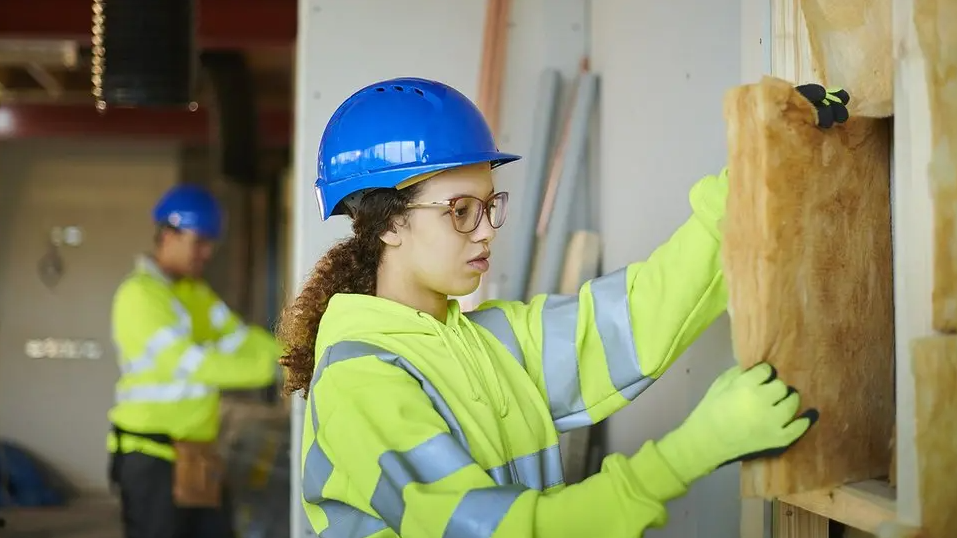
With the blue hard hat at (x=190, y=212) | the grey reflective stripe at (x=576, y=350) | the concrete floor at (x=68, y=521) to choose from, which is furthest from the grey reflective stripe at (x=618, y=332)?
the concrete floor at (x=68, y=521)

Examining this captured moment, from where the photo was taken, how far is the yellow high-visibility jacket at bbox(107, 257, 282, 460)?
3463mm

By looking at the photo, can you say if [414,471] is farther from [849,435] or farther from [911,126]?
[911,126]

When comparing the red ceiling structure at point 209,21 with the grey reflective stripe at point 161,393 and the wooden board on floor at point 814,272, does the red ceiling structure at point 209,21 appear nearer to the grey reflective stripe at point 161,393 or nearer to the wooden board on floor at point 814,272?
the grey reflective stripe at point 161,393

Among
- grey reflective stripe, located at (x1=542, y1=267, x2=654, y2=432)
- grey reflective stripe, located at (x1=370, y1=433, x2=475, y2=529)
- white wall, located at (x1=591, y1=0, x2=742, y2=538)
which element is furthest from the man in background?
grey reflective stripe, located at (x1=370, y1=433, x2=475, y2=529)

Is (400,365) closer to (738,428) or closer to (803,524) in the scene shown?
(738,428)

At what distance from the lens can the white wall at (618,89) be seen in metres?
2.11

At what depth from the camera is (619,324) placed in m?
1.60

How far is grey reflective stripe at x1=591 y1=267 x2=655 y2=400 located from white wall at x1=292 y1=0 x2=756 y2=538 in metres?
0.47

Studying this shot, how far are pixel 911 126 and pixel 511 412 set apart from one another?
0.70m

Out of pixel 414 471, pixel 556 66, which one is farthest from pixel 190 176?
pixel 414 471

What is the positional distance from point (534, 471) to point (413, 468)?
1.05 feet

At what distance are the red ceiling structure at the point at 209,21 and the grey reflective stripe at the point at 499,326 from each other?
147 inches

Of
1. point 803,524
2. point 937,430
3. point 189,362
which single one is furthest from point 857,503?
point 189,362

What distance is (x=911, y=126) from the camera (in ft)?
3.80
